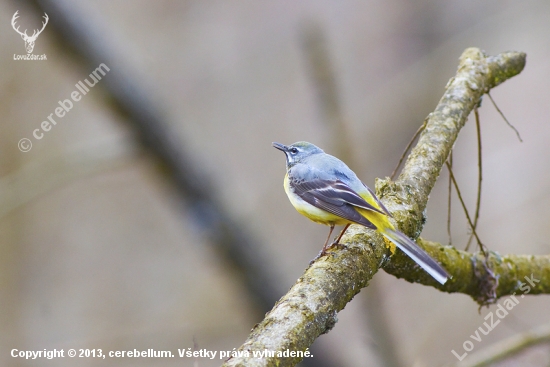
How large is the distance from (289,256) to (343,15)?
192 inches

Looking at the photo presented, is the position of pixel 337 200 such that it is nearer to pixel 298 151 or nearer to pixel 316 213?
pixel 316 213

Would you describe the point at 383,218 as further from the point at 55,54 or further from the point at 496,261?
the point at 55,54

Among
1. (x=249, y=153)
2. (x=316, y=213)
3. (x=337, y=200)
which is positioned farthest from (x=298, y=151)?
(x=249, y=153)

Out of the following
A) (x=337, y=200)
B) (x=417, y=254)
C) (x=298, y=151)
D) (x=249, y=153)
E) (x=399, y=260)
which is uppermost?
(x=249, y=153)

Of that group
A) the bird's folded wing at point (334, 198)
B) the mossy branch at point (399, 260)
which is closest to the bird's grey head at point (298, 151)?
the bird's folded wing at point (334, 198)

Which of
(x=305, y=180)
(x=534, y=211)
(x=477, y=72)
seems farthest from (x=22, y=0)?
(x=534, y=211)

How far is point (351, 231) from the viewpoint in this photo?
2.96 metres

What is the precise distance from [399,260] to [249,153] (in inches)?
267

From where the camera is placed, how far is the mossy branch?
1.82 m

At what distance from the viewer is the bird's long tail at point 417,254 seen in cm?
249

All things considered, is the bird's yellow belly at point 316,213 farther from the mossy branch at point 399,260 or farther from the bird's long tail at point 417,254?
the bird's long tail at point 417,254

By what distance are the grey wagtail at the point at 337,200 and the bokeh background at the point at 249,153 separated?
3.11m

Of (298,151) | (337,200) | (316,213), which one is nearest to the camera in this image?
(337,200)

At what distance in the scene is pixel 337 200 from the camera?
3.16 m
